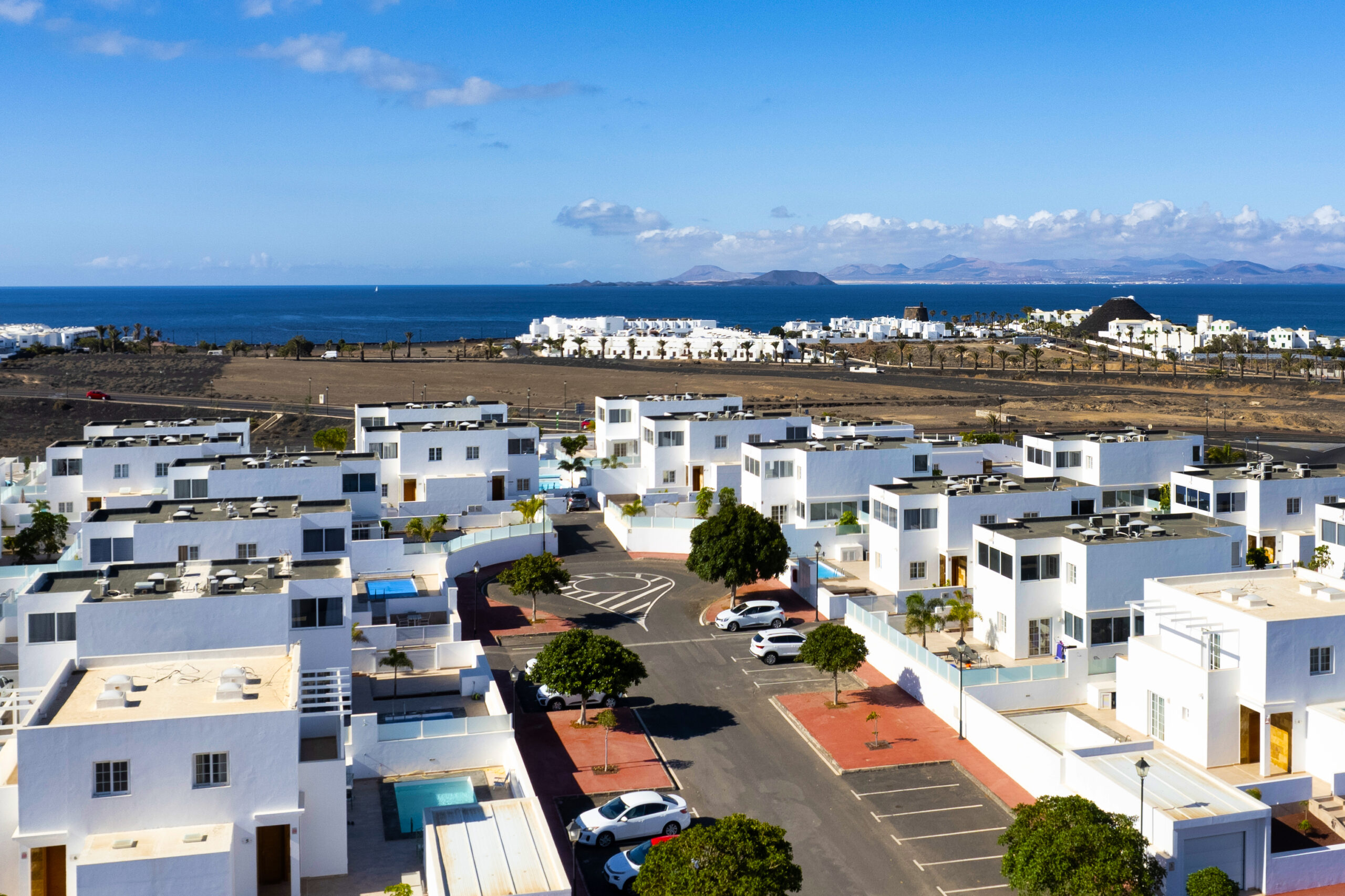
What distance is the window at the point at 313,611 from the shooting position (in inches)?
1227

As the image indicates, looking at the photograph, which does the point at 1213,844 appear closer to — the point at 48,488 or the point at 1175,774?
the point at 1175,774

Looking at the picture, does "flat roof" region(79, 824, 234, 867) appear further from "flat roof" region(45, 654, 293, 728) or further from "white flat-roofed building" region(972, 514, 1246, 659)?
"white flat-roofed building" region(972, 514, 1246, 659)

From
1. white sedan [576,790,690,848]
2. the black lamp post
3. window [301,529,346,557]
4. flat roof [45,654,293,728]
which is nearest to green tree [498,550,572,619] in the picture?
window [301,529,346,557]

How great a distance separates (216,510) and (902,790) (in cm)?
2569

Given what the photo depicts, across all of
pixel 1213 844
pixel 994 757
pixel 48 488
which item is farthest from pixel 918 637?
pixel 48 488

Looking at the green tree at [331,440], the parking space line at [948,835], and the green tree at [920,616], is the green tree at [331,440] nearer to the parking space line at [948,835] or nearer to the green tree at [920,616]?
the green tree at [920,616]

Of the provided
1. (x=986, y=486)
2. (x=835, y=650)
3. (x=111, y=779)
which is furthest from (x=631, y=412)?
(x=111, y=779)

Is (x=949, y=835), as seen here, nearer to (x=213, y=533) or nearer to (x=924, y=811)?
(x=924, y=811)

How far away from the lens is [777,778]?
3103 cm

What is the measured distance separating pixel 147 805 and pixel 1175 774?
2339cm

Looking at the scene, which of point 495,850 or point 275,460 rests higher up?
point 275,460

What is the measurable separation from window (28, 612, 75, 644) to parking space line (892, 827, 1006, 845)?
23055 mm

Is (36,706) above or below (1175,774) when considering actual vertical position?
above

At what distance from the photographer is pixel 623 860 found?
82.9ft
